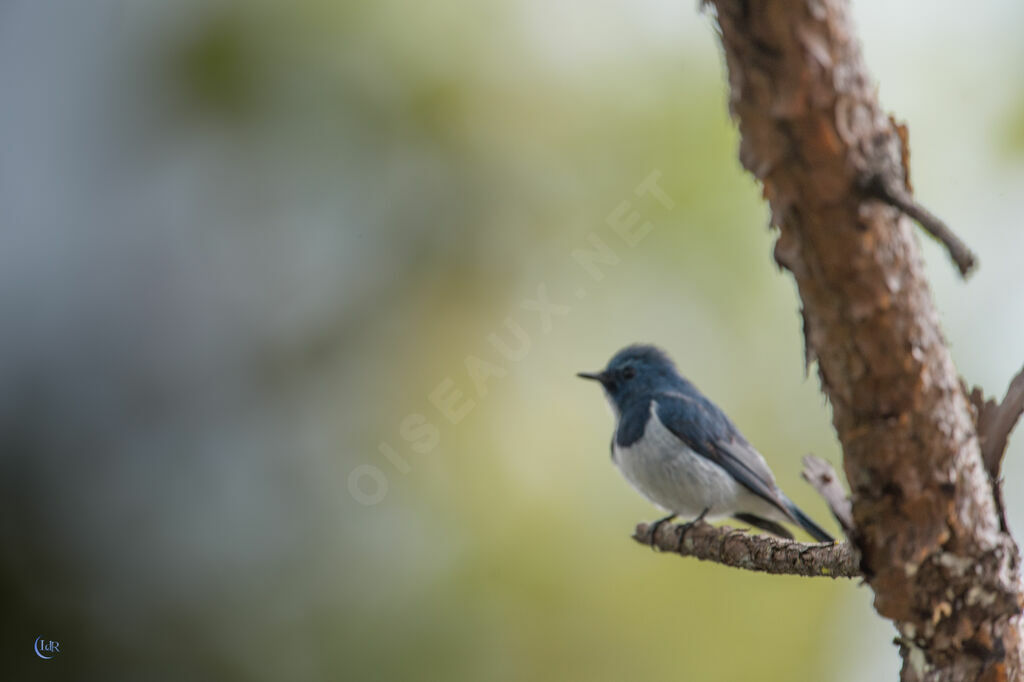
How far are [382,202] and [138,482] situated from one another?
245cm

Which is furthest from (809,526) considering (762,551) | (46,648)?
(46,648)

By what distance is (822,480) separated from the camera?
5.77 feet

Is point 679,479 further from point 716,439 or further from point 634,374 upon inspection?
point 634,374

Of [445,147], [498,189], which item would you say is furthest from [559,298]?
[445,147]

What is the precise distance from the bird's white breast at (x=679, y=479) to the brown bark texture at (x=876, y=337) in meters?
3.05

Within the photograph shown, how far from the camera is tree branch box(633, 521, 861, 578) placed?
7.53 ft

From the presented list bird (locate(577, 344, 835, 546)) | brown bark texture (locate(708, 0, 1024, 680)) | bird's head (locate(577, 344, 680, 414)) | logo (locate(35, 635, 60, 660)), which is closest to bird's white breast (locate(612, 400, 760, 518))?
bird (locate(577, 344, 835, 546))

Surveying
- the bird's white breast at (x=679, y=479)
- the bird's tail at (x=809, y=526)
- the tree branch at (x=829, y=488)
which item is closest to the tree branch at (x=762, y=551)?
the tree branch at (x=829, y=488)

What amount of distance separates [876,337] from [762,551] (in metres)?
1.37

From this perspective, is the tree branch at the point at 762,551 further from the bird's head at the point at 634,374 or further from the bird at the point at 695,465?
the bird's head at the point at 634,374

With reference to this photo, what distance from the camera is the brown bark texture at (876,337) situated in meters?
1.43

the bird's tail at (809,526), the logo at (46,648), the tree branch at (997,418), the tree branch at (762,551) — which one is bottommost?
the logo at (46,648)

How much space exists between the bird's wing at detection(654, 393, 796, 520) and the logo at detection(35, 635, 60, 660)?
4.10 metres

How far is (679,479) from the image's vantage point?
4.81 meters
